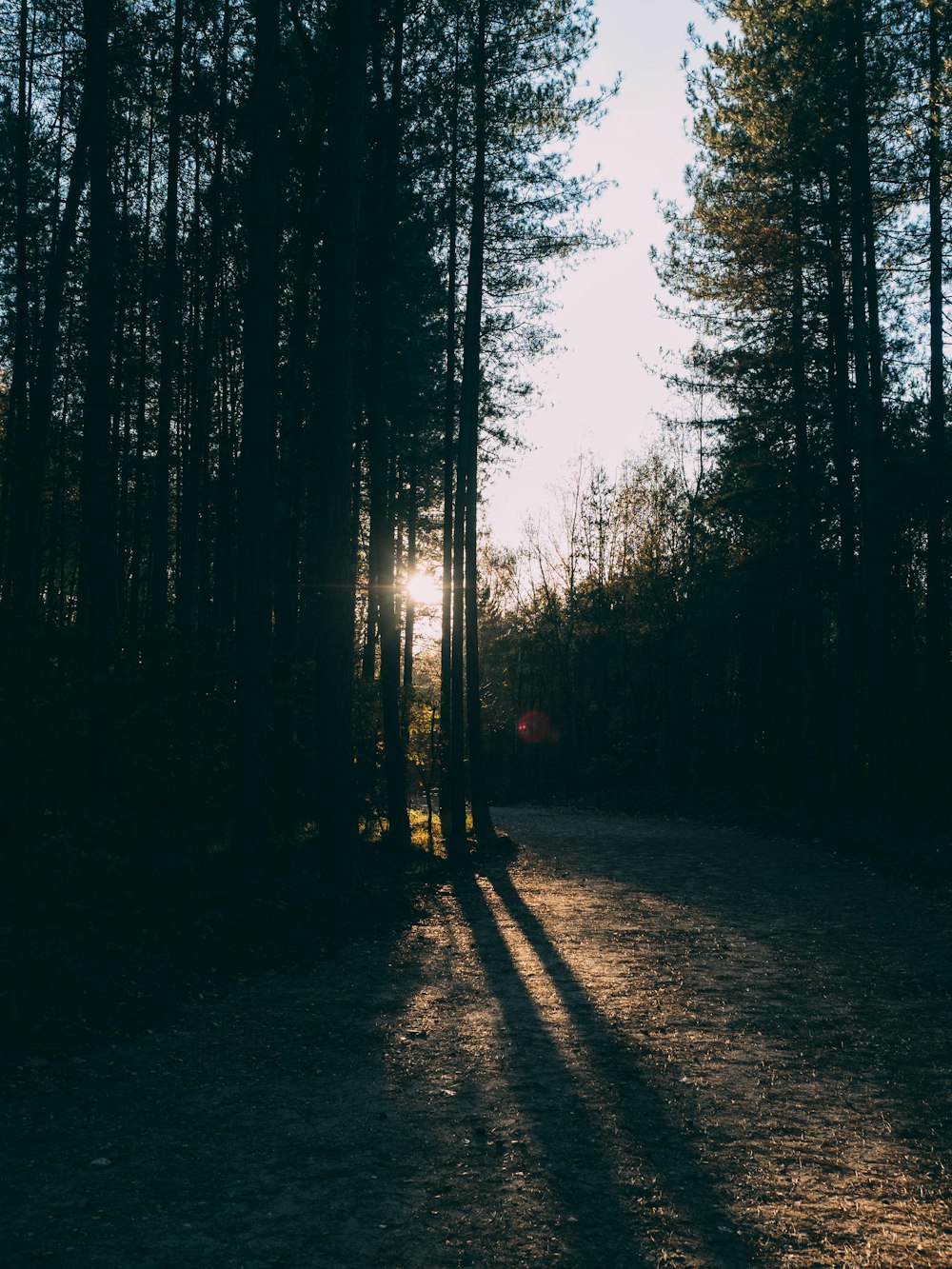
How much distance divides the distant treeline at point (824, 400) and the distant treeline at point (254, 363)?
3.50 meters

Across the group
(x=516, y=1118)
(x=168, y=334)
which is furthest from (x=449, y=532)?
(x=516, y=1118)

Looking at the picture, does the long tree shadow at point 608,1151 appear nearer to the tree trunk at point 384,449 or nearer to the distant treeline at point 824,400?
the tree trunk at point 384,449

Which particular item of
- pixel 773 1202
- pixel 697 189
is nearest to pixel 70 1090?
pixel 773 1202

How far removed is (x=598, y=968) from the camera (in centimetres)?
877

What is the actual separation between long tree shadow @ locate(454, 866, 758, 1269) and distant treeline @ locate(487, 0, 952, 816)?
12.0 metres

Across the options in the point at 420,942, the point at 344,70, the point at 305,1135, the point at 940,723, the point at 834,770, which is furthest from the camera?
the point at 834,770

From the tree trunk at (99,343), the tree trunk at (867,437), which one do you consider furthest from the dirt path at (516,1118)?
the tree trunk at (867,437)

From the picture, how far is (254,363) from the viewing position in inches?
425

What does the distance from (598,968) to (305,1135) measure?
4.36 metres

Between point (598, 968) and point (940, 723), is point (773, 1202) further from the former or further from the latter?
point (940, 723)

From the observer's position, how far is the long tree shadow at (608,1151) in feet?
12.4

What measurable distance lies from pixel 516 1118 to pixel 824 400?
19365 millimetres

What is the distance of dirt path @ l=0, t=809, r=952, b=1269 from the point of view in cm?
381

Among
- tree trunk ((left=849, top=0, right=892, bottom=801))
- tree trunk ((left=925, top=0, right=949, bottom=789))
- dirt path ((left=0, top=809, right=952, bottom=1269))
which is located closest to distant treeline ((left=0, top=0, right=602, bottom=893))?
dirt path ((left=0, top=809, right=952, bottom=1269))
